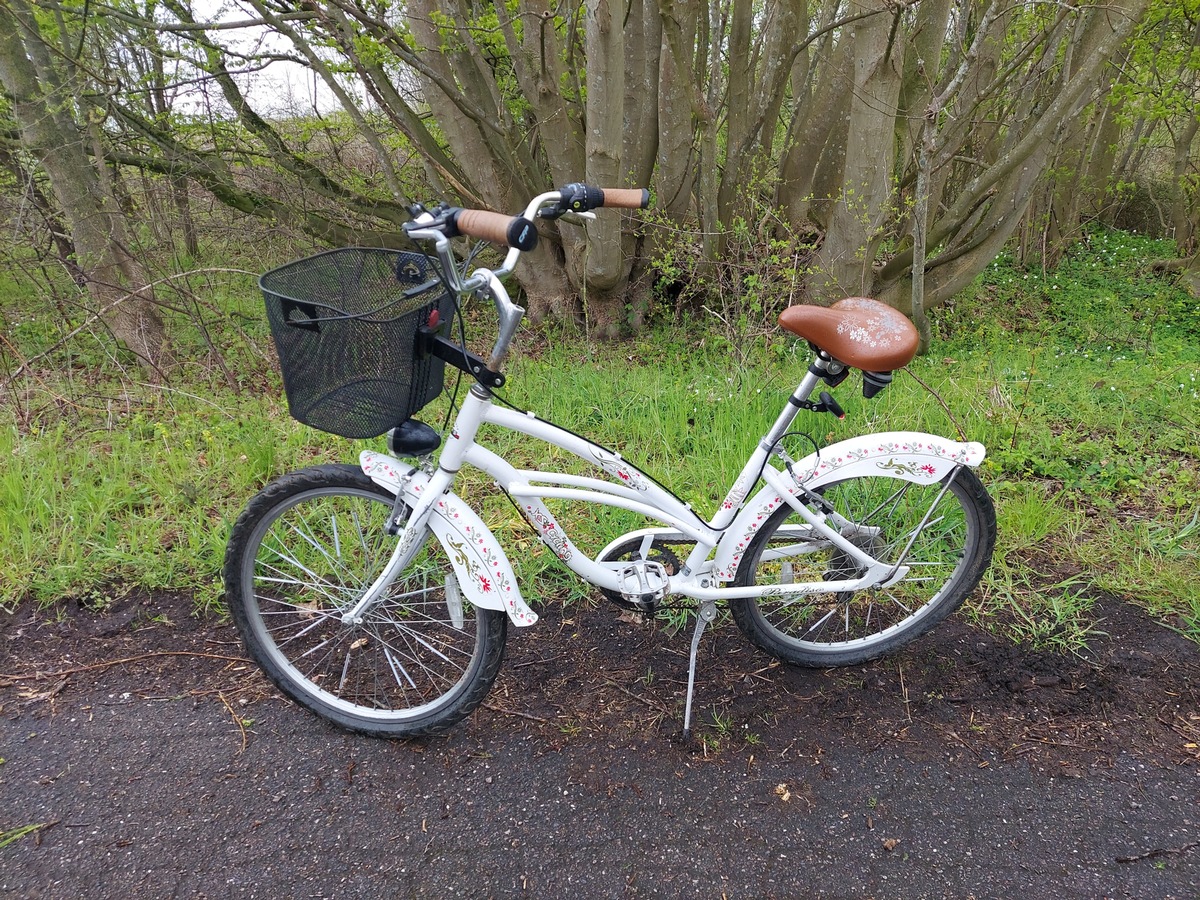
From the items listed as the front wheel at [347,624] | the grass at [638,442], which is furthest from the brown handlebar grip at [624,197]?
the grass at [638,442]

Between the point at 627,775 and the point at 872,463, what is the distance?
1136mm

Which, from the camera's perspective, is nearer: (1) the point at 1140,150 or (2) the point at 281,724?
(2) the point at 281,724

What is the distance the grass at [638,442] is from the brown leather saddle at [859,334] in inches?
47.0

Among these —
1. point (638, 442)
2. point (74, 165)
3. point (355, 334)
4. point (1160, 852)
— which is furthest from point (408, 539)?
point (74, 165)

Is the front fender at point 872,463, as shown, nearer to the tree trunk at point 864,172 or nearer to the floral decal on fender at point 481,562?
the floral decal on fender at point 481,562

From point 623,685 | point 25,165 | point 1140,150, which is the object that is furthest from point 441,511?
point 1140,150

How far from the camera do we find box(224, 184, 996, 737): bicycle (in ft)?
5.05

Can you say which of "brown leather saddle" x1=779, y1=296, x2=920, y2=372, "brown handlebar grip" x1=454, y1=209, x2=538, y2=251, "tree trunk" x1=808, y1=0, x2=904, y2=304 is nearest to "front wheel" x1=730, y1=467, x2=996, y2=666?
"brown leather saddle" x1=779, y1=296, x2=920, y2=372

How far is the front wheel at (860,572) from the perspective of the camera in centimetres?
205

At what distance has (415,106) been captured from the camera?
5766 mm

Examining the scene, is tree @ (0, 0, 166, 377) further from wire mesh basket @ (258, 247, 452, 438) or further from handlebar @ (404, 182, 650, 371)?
handlebar @ (404, 182, 650, 371)

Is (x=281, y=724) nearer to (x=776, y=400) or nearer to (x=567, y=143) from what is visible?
(x=776, y=400)

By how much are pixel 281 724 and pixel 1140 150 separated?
393 inches

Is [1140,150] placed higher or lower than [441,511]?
higher
